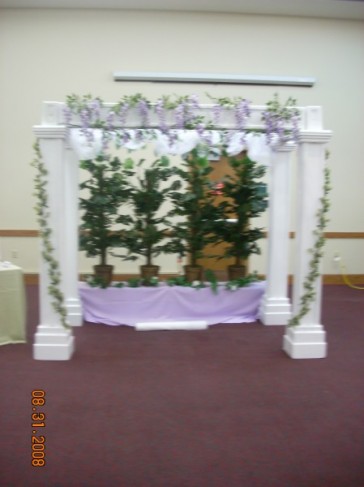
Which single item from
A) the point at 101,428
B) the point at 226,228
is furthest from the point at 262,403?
the point at 226,228

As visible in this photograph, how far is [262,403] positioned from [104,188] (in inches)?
119

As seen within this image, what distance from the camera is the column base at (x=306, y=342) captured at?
4.04 metres

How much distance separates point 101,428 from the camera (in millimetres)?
2777

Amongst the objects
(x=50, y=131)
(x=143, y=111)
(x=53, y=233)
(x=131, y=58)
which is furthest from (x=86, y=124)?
(x=131, y=58)

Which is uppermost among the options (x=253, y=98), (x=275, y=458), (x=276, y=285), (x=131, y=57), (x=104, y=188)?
(x=131, y=57)

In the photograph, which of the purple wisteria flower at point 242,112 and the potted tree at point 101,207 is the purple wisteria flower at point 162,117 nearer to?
the purple wisteria flower at point 242,112

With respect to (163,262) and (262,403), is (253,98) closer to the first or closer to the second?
(163,262)

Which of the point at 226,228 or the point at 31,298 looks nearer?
the point at 226,228

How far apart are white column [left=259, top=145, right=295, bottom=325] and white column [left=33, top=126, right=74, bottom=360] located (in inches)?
88.5

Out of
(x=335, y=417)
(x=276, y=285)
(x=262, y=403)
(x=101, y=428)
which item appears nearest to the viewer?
(x=101, y=428)

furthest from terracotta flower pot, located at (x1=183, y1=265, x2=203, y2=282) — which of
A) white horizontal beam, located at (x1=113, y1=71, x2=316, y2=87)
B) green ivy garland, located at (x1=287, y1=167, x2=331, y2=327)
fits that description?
white horizontal beam, located at (x1=113, y1=71, x2=316, y2=87)

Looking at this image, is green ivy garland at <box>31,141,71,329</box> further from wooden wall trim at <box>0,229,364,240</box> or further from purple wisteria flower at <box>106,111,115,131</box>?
wooden wall trim at <box>0,229,364,240</box>

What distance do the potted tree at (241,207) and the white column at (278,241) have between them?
0.26 m

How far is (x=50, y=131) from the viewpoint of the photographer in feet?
12.4
